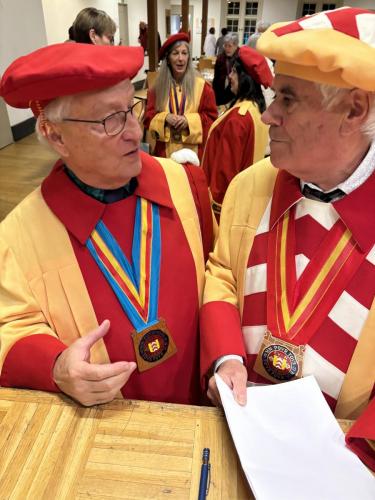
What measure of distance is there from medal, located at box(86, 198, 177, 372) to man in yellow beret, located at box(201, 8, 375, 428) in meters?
0.16

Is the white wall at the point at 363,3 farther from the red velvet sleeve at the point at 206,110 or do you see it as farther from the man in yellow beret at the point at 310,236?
the man in yellow beret at the point at 310,236

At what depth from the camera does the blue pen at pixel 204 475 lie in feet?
2.65

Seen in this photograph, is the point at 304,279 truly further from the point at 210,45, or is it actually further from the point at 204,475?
the point at 210,45

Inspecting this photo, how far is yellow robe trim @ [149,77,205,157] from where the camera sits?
3.65 metres

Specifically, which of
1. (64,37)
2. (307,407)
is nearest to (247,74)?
(307,407)

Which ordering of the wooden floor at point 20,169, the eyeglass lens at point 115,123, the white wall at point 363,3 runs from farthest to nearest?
the white wall at point 363,3 < the wooden floor at point 20,169 < the eyeglass lens at point 115,123

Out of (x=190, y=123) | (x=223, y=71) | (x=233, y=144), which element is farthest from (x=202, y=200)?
(x=223, y=71)

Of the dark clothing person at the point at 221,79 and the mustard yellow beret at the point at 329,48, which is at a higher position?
the mustard yellow beret at the point at 329,48

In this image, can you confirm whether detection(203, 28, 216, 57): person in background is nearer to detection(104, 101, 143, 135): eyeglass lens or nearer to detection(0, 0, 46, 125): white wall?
detection(0, 0, 46, 125): white wall

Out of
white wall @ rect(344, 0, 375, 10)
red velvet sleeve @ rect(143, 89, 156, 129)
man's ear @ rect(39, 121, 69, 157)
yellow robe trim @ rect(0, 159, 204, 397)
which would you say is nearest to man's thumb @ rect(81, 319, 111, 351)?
yellow robe trim @ rect(0, 159, 204, 397)

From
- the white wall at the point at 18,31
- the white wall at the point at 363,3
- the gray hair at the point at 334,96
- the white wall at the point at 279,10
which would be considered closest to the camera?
the gray hair at the point at 334,96

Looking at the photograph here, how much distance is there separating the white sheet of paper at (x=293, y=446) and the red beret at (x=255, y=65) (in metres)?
2.62

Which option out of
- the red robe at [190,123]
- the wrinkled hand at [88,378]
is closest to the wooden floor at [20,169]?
the red robe at [190,123]

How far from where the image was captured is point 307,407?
98cm
